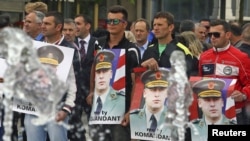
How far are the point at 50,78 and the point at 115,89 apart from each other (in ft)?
3.68

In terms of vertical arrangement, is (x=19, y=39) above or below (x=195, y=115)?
above

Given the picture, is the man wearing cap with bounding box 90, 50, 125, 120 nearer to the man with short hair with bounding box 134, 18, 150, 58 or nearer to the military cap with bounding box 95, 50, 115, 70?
the military cap with bounding box 95, 50, 115, 70

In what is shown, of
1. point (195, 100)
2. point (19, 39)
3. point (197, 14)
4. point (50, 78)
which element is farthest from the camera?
point (197, 14)

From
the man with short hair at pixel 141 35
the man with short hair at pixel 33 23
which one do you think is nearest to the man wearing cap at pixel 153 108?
the man with short hair at pixel 33 23

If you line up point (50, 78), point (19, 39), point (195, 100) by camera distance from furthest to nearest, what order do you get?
point (195, 100)
point (50, 78)
point (19, 39)

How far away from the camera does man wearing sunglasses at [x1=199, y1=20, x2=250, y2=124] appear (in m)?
8.80

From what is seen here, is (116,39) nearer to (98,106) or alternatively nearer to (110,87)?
(110,87)

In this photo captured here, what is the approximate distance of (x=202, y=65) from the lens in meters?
9.03

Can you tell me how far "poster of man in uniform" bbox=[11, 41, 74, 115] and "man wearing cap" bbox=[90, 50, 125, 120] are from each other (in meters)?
0.32

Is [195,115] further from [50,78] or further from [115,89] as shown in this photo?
[50,78]

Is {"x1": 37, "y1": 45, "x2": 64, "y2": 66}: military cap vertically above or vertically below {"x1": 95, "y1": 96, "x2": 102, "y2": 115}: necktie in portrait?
above

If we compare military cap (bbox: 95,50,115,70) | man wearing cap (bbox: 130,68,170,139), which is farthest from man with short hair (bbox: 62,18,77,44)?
man wearing cap (bbox: 130,68,170,139)

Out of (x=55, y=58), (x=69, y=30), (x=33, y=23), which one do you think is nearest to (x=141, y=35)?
(x=69, y=30)

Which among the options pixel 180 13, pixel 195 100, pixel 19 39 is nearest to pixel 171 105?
pixel 195 100
